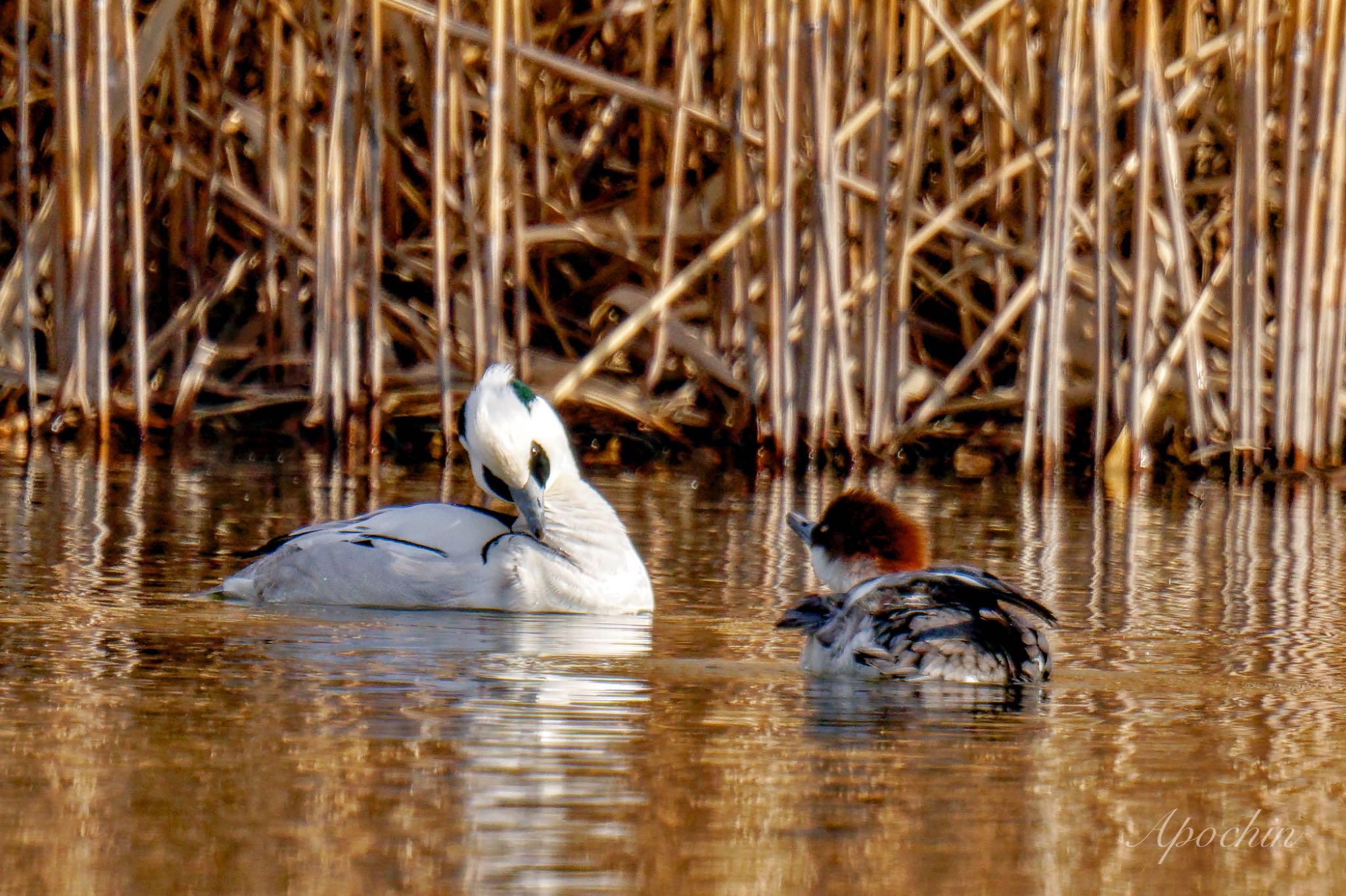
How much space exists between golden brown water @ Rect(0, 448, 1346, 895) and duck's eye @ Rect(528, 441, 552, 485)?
1.41ft

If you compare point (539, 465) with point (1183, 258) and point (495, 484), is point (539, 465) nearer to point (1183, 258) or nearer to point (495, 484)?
point (495, 484)

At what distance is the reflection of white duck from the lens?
18.2 ft

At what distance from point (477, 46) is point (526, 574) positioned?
5.04 meters

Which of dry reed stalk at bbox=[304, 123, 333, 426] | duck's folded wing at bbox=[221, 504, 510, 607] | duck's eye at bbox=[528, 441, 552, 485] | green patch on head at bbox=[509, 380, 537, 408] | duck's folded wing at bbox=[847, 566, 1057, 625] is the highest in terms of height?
dry reed stalk at bbox=[304, 123, 333, 426]

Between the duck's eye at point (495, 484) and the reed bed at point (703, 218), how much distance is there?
9.49 feet

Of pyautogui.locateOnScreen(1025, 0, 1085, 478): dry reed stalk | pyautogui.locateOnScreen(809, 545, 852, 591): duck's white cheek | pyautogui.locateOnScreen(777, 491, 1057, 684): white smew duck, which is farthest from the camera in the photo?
pyautogui.locateOnScreen(1025, 0, 1085, 478): dry reed stalk

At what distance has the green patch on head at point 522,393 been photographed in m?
5.80

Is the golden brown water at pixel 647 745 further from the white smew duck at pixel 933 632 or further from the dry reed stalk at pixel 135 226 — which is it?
the dry reed stalk at pixel 135 226

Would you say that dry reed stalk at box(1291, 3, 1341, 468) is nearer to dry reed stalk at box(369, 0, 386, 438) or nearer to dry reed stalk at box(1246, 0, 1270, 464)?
dry reed stalk at box(1246, 0, 1270, 464)

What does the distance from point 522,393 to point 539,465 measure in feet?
0.62

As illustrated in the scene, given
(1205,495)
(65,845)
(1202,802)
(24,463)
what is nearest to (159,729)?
(65,845)
